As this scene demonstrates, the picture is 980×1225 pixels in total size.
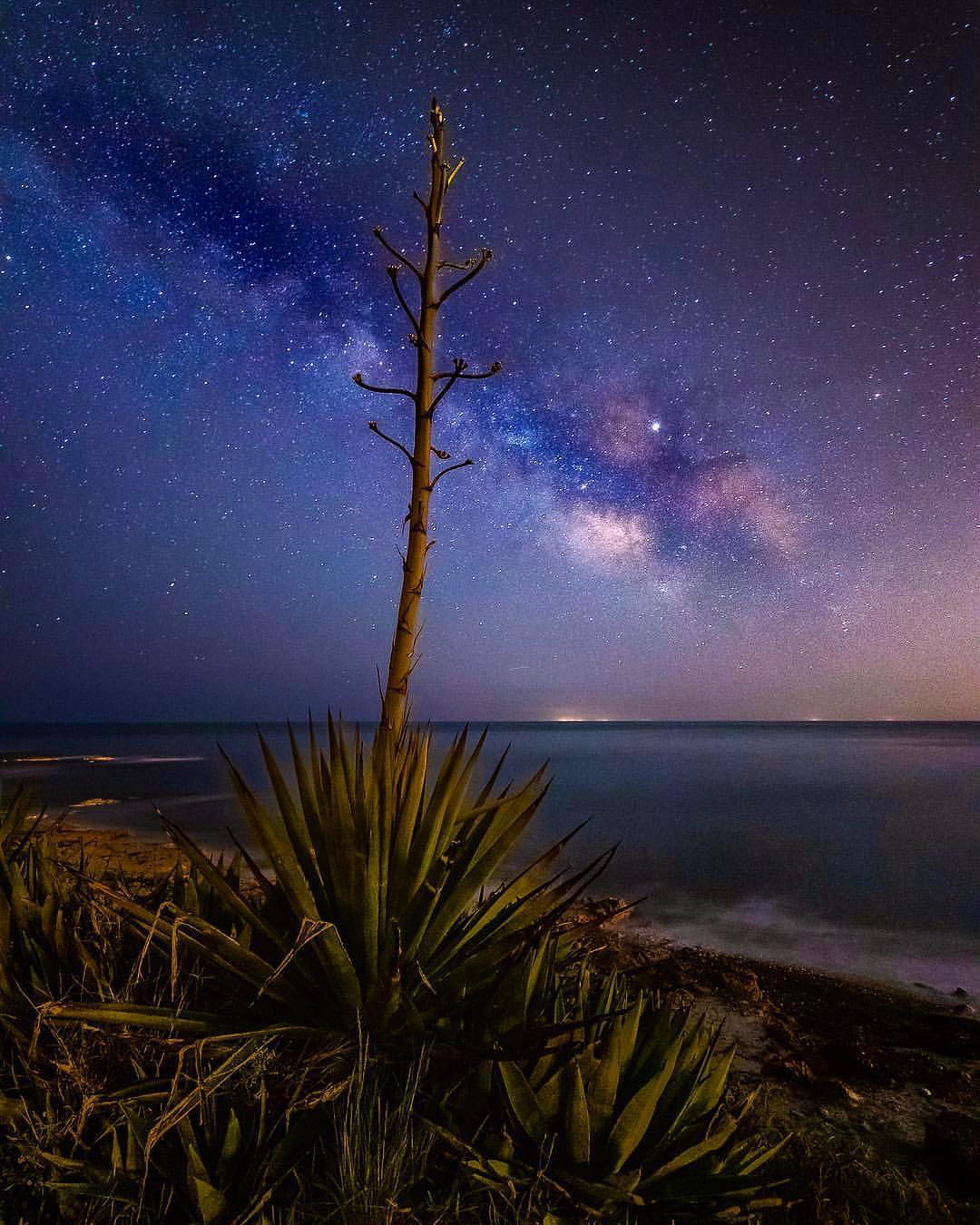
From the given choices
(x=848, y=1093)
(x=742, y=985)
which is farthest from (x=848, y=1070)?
(x=742, y=985)

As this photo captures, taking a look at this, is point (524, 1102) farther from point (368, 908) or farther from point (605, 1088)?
point (368, 908)

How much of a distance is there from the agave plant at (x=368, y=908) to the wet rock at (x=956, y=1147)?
3721 mm

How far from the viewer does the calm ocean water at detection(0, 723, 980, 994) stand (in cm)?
968

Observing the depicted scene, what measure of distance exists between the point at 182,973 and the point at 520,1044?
53.8 inches

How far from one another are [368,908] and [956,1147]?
4.54 metres

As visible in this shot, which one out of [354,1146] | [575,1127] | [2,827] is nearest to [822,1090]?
[575,1127]

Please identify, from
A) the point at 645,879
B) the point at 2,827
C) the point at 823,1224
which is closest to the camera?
the point at 823,1224

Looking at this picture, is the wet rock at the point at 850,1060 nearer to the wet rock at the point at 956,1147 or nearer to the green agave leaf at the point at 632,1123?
the wet rock at the point at 956,1147

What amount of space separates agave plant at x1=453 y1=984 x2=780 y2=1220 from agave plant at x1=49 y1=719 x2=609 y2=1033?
1.05 ft

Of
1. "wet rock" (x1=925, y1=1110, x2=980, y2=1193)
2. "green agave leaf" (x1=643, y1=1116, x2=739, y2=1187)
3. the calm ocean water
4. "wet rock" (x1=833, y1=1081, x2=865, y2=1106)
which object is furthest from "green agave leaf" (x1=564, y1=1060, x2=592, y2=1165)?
"wet rock" (x1=833, y1=1081, x2=865, y2=1106)

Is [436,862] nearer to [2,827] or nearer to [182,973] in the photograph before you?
[182,973]

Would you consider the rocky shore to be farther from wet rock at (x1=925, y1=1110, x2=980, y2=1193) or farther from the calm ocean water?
the calm ocean water

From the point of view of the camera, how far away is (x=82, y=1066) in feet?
6.52

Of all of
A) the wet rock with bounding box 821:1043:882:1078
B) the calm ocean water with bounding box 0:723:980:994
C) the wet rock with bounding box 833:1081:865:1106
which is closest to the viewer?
the wet rock with bounding box 833:1081:865:1106
